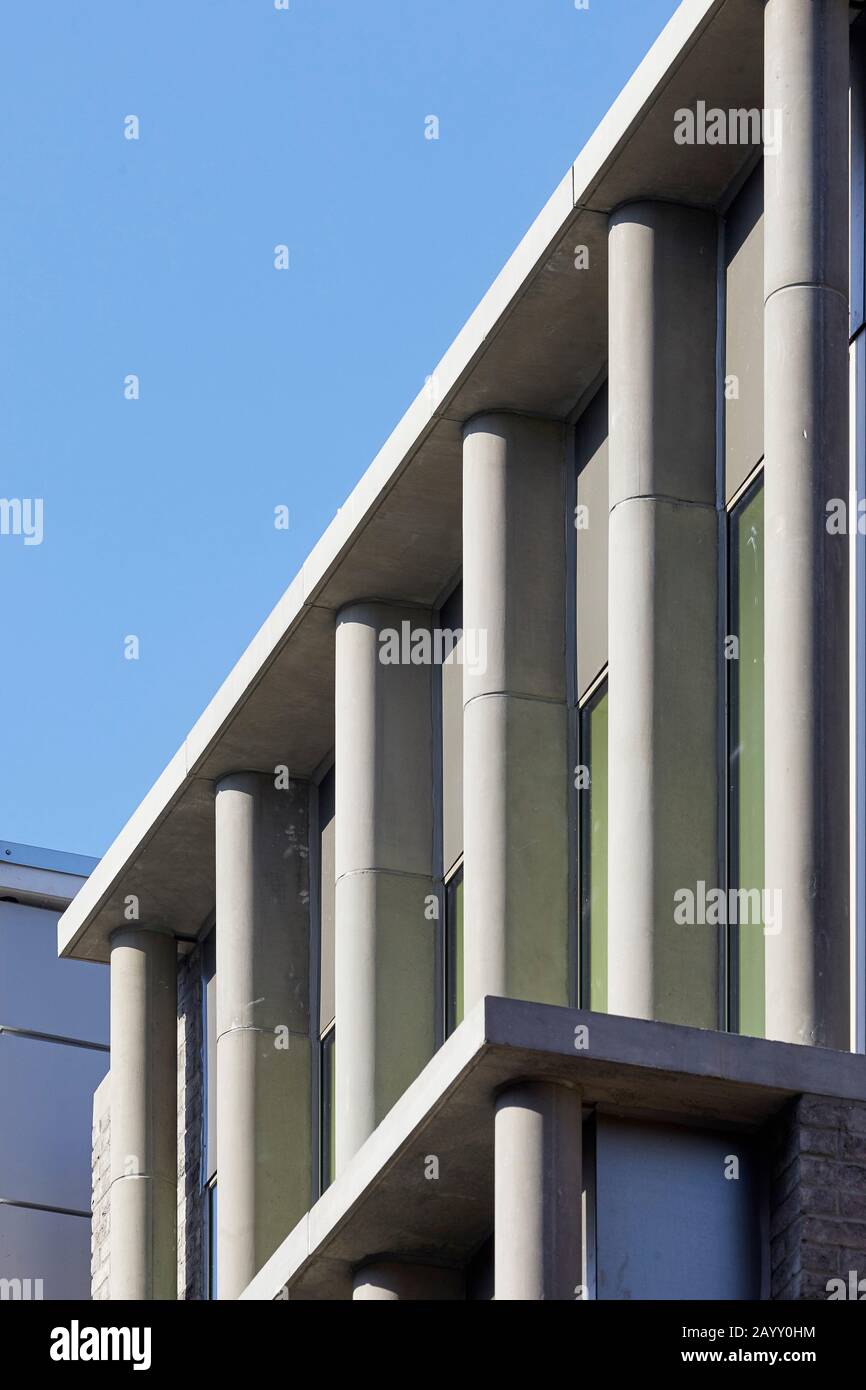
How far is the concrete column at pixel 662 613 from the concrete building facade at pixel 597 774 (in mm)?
21

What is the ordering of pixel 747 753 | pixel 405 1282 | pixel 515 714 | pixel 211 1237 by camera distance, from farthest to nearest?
pixel 211 1237 < pixel 515 714 < pixel 747 753 < pixel 405 1282

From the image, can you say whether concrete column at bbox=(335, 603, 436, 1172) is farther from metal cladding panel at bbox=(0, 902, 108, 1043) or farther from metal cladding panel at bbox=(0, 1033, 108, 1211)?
metal cladding panel at bbox=(0, 902, 108, 1043)

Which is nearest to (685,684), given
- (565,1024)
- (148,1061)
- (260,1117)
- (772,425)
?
(772,425)

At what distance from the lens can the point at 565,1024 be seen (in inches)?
510

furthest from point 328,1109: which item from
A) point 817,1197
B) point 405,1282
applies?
point 817,1197

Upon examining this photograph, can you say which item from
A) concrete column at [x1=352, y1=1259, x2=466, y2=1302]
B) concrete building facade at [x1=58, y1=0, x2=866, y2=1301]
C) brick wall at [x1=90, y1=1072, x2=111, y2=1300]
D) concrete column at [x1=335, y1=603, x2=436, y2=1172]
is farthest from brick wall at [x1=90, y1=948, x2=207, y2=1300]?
concrete column at [x1=352, y1=1259, x2=466, y2=1302]

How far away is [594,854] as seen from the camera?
16797 mm

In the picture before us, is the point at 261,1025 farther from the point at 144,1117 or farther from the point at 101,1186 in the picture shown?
the point at 101,1186

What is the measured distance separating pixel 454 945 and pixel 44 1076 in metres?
10.5

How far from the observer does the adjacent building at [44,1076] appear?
27.6 metres

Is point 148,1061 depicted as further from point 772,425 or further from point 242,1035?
point 772,425

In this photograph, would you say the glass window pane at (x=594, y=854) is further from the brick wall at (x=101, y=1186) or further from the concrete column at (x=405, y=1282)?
the brick wall at (x=101, y=1186)

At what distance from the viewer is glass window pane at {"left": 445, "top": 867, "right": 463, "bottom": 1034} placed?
60.6 ft

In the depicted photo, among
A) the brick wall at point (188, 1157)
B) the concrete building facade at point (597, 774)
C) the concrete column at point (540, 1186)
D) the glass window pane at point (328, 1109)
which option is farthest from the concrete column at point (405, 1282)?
the brick wall at point (188, 1157)
